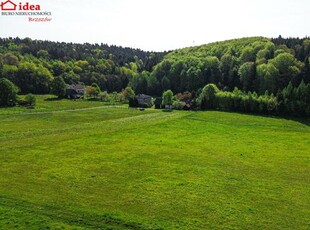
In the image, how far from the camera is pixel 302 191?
37125mm

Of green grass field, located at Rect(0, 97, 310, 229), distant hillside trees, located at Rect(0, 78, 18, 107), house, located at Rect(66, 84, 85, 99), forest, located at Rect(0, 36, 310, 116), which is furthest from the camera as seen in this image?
house, located at Rect(66, 84, 85, 99)

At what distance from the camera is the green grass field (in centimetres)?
2925

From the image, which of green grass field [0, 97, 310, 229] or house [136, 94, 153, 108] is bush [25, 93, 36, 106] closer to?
house [136, 94, 153, 108]

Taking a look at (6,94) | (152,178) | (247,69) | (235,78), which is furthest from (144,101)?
(152,178)

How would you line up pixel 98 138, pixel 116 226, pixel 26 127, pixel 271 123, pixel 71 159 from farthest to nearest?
pixel 271 123, pixel 26 127, pixel 98 138, pixel 71 159, pixel 116 226

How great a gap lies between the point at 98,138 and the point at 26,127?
840 inches

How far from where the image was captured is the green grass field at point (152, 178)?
2925 cm

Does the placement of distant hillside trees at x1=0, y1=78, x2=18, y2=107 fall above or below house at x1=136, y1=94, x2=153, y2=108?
above

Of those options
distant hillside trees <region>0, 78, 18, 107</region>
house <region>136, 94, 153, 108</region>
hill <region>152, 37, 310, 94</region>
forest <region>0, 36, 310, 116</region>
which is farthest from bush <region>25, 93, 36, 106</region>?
hill <region>152, 37, 310, 94</region>

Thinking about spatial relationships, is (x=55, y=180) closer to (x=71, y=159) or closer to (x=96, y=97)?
(x=71, y=159)

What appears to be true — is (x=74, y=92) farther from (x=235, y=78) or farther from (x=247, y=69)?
(x=247, y=69)

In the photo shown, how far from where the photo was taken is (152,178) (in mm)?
40469

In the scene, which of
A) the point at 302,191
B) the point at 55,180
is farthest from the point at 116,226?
the point at 302,191

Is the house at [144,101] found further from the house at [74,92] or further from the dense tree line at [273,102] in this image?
the house at [74,92]
